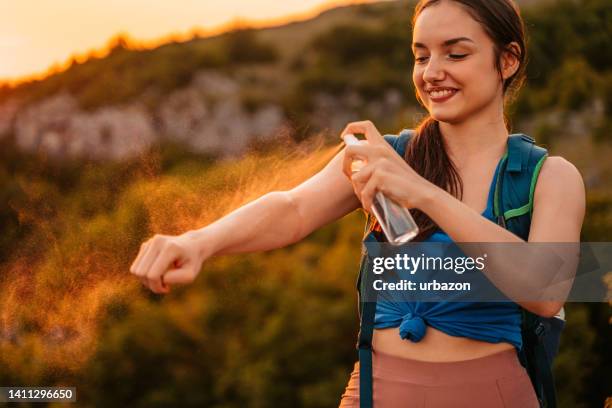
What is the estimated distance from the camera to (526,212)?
77.1 inches

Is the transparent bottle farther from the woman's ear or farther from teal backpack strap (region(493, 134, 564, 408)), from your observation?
the woman's ear

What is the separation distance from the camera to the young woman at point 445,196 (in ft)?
5.91

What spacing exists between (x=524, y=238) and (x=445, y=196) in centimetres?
27

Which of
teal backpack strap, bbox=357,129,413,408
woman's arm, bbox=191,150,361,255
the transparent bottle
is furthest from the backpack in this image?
the transparent bottle

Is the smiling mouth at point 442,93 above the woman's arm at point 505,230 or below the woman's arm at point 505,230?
above

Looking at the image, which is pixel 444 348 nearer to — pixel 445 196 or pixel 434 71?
pixel 445 196

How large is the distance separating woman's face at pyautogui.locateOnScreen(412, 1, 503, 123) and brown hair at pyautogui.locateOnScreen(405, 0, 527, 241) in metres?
0.02

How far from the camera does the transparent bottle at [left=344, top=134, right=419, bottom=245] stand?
1.75m

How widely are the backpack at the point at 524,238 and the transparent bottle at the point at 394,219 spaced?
22 centimetres

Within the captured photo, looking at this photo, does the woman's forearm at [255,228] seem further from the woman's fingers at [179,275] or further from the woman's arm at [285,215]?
the woman's fingers at [179,275]

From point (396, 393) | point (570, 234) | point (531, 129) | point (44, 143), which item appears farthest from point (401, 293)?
point (44, 143)

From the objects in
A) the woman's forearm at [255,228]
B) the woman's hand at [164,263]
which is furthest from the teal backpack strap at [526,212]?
the woman's hand at [164,263]

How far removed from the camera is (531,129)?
1124 centimetres

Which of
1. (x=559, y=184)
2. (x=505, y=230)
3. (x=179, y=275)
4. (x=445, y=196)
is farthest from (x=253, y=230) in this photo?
(x=559, y=184)
